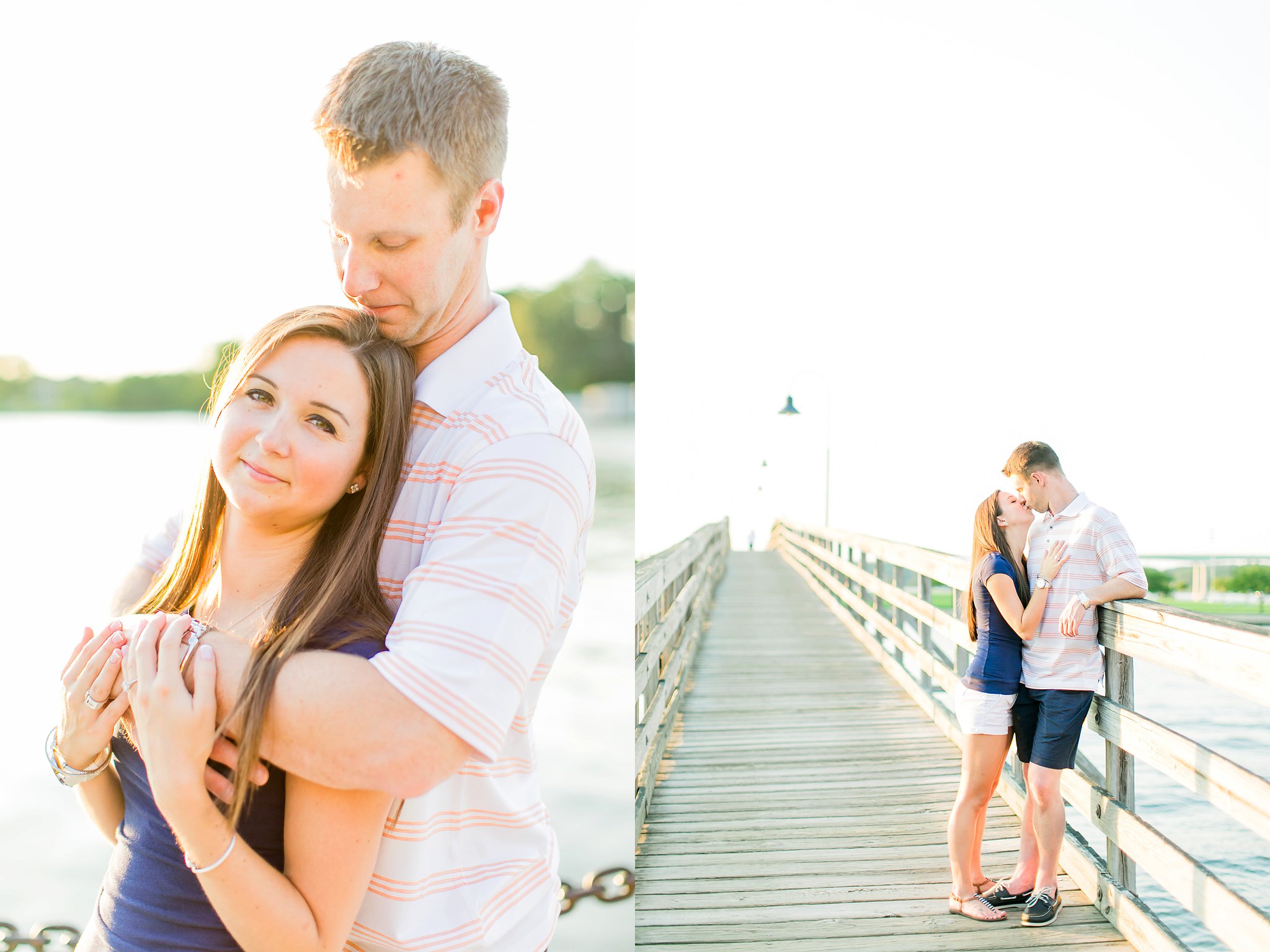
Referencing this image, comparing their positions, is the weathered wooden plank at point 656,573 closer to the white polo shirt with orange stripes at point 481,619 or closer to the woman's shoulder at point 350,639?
the white polo shirt with orange stripes at point 481,619

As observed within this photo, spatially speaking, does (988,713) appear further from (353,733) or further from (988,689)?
(353,733)

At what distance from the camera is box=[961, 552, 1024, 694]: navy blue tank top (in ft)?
8.71

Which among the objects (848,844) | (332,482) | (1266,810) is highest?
(332,482)

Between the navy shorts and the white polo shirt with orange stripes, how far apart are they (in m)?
1.89

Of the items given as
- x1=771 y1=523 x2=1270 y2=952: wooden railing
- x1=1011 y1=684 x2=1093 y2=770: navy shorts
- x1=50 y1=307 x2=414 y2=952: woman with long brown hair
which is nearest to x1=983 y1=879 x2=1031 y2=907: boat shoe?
x1=771 y1=523 x2=1270 y2=952: wooden railing

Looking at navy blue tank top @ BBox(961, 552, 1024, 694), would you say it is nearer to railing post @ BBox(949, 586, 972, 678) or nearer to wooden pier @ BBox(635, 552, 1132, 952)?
wooden pier @ BBox(635, 552, 1132, 952)

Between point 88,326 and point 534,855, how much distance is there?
3066 centimetres

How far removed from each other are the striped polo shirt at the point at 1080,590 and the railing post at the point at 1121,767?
4cm

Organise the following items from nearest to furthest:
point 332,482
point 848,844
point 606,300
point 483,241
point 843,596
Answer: point 332,482 → point 483,241 → point 848,844 → point 843,596 → point 606,300

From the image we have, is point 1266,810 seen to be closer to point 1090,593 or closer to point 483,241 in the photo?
point 1090,593

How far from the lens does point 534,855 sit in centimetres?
99

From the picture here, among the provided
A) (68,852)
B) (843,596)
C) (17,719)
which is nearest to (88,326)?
(17,719)

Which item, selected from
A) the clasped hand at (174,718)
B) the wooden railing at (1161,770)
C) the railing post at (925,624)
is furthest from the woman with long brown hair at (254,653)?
the railing post at (925,624)

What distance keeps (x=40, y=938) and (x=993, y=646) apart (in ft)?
8.13
